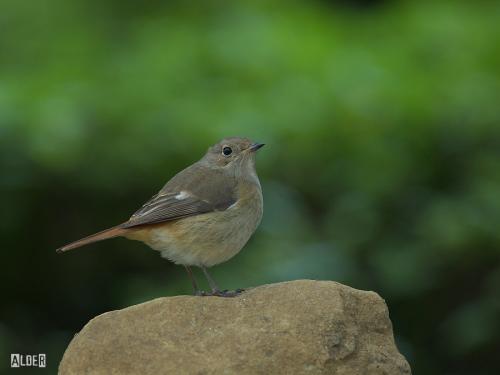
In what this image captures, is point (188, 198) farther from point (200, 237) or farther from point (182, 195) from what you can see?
point (200, 237)

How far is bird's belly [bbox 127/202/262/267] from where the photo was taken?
5.83 m

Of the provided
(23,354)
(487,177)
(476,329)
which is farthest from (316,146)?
(23,354)

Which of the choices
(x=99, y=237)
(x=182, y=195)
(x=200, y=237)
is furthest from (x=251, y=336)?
(x=182, y=195)

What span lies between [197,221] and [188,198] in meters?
0.18

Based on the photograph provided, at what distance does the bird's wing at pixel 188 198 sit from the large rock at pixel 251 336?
0.62 m

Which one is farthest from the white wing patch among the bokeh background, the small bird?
the bokeh background

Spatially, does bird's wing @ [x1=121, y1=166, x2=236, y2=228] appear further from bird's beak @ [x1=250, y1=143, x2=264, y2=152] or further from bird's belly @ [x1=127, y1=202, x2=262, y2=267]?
bird's beak @ [x1=250, y1=143, x2=264, y2=152]

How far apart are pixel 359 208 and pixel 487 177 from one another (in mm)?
1114

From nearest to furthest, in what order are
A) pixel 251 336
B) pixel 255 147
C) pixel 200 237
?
pixel 251 336
pixel 200 237
pixel 255 147

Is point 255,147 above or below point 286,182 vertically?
above

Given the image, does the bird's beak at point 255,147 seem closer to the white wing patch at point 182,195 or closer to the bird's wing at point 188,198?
the bird's wing at point 188,198

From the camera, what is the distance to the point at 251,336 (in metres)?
4.93

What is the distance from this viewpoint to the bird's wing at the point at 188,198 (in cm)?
576

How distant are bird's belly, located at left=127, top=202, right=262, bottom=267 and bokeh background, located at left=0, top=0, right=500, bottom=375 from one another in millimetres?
1000
